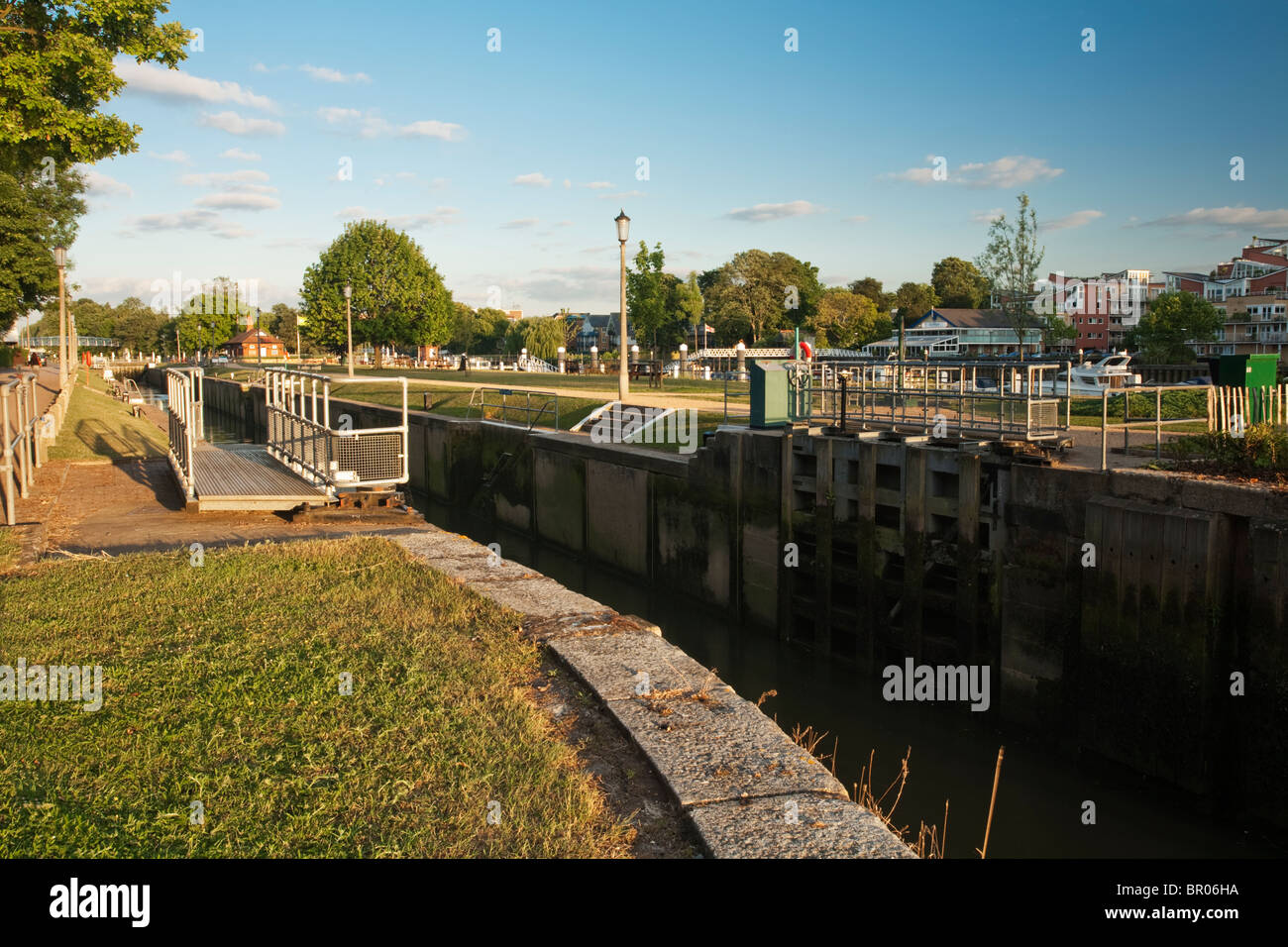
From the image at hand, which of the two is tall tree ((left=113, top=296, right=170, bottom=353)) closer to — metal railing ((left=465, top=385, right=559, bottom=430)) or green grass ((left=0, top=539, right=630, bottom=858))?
metal railing ((left=465, top=385, right=559, bottom=430))

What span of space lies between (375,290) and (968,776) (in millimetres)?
75194

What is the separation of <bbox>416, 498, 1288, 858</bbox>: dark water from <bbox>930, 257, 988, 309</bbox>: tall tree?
115 m

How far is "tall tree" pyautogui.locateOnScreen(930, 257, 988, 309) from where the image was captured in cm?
12319

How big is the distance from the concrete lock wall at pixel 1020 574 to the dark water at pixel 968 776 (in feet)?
1.06

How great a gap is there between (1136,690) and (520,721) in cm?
801

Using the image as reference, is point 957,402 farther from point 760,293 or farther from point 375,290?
point 760,293

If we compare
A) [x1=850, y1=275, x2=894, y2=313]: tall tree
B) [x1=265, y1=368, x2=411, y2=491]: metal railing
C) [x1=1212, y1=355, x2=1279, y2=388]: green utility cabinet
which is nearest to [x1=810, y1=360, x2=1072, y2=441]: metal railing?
[x1=1212, y1=355, x2=1279, y2=388]: green utility cabinet

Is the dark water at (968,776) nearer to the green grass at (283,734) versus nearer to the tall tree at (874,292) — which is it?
the green grass at (283,734)

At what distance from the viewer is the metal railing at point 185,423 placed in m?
14.3

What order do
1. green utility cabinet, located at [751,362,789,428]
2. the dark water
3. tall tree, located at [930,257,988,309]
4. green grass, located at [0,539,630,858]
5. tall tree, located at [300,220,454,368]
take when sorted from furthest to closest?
tall tree, located at [930,257,988,309] → tall tree, located at [300,220,454,368] → green utility cabinet, located at [751,362,789,428] → the dark water → green grass, located at [0,539,630,858]

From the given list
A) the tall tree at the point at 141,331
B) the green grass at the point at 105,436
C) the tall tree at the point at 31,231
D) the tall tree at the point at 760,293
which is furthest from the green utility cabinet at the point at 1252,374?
the tall tree at the point at 141,331

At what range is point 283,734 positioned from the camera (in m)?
5.05
